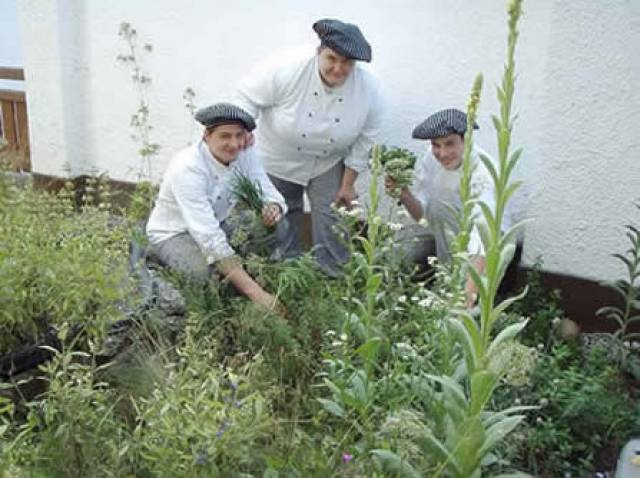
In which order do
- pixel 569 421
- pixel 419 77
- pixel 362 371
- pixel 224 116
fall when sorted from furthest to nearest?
pixel 419 77 < pixel 224 116 < pixel 569 421 < pixel 362 371

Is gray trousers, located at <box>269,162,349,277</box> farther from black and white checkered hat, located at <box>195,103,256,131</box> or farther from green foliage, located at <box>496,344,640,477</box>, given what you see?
green foliage, located at <box>496,344,640,477</box>

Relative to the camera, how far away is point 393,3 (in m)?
4.24

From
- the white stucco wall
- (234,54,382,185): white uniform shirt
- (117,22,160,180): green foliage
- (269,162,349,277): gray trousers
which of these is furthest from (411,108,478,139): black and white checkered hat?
(117,22,160,180): green foliage

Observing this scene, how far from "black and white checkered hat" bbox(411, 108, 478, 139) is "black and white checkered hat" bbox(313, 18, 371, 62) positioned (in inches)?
18.0

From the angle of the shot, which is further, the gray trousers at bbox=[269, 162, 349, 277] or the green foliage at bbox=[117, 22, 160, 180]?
Answer: the green foliage at bbox=[117, 22, 160, 180]

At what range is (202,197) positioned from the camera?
11.2 feet

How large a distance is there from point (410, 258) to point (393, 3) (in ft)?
4.97

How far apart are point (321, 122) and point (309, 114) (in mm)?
77

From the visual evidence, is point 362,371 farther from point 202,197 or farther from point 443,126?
point 443,126

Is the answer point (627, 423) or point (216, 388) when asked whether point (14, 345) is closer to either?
point (216, 388)

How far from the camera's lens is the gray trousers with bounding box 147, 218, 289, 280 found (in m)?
3.42

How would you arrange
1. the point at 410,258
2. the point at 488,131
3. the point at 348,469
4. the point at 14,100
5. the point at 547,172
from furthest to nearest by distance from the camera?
the point at 14,100
the point at 488,131
the point at 410,258
the point at 547,172
the point at 348,469

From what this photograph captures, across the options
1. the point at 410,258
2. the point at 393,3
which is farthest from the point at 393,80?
the point at 410,258

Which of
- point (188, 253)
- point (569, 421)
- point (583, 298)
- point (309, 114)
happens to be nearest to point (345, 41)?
point (309, 114)
